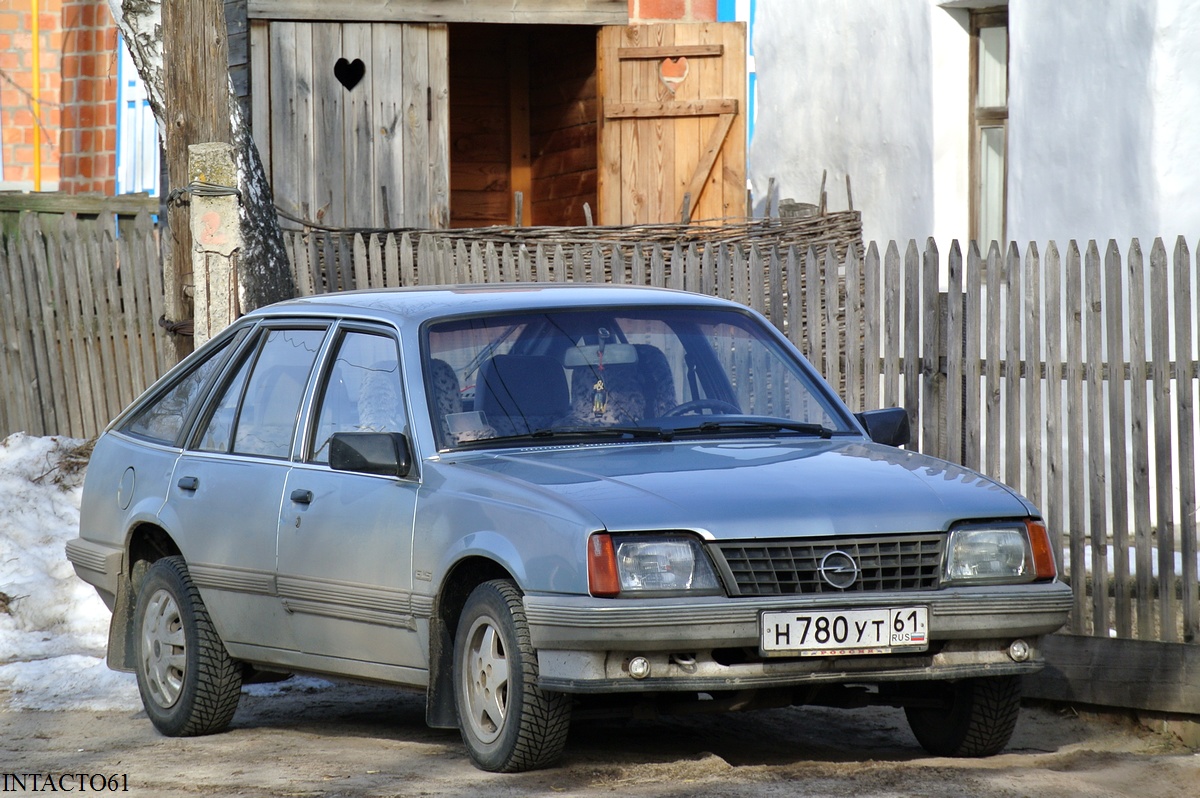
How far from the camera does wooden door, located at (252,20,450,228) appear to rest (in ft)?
44.2

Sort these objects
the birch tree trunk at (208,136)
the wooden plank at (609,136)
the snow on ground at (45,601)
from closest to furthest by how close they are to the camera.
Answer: the snow on ground at (45,601), the birch tree trunk at (208,136), the wooden plank at (609,136)

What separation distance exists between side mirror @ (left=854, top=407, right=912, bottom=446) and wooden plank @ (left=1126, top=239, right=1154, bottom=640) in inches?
46.6

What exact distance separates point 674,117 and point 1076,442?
785cm

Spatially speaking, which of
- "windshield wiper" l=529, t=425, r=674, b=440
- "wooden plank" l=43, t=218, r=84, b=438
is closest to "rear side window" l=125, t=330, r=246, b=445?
"windshield wiper" l=529, t=425, r=674, b=440

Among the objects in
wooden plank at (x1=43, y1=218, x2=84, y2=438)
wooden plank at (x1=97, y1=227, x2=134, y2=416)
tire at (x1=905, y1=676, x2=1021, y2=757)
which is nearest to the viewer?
tire at (x1=905, y1=676, x2=1021, y2=757)

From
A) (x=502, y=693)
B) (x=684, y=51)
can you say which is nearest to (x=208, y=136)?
(x=502, y=693)

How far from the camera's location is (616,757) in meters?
5.88

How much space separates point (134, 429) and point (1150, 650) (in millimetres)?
4144

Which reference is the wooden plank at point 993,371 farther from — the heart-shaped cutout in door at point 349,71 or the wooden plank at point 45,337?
the wooden plank at point 45,337

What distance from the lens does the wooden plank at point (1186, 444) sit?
6.99m

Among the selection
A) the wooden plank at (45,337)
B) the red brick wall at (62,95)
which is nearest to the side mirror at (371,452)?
the wooden plank at (45,337)

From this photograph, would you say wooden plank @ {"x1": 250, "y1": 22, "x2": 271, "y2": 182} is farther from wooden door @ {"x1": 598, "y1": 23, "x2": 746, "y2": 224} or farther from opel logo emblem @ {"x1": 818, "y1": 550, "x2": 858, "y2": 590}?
opel logo emblem @ {"x1": 818, "y1": 550, "x2": 858, "y2": 590}

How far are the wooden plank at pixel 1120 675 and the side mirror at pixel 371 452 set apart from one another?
297cm

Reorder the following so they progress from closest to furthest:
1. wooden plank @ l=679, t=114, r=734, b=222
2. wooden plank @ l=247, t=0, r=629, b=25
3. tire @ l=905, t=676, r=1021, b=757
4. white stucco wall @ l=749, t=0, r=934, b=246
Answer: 1. tire @ l=905, t=676, r=1021, b=757
2. white stucco wall @ l=749, t=0, r=934, b=246
3. wooden plank @ l=247, t=0, r=629, b=25
4. wooden plank @ l=679, t=114, r=734, b=222
